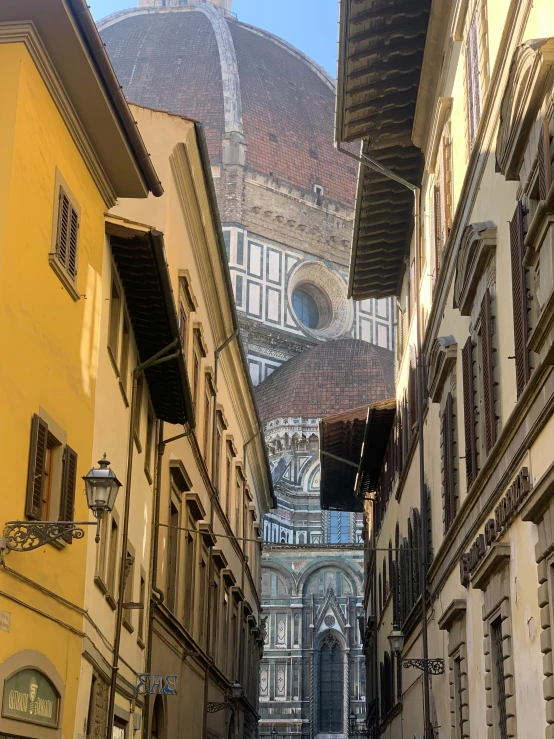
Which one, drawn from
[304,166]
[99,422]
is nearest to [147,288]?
[99,422]

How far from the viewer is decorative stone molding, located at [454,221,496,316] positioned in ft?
43.1

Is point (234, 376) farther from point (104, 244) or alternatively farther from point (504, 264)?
point (504, 264)

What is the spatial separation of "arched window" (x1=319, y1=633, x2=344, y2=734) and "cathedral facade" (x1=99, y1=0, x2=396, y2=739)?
0.07 metres

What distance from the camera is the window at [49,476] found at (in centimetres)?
1095

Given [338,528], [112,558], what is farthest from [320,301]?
[112,558]

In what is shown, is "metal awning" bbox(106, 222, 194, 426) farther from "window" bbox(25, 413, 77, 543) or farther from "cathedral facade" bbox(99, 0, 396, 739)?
"cathedral facade" bbox(99, 0, 396, 739)

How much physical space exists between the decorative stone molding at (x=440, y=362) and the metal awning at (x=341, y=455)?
1373 cm

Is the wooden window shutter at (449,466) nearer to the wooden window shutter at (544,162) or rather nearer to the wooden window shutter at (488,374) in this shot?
the wooden window shutter at (488,374)

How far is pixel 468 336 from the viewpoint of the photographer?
49.7 ft

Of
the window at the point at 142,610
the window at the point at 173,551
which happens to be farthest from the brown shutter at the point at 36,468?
the window at the point at 173,551

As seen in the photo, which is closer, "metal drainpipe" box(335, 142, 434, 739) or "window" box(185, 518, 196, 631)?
"metal drainpipe" box(335, 142, 434, 739)

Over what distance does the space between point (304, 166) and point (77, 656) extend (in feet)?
228

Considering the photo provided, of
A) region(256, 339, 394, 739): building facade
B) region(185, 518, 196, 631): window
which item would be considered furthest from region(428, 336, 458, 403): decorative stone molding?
region(256, 339, 394, 739): building facade

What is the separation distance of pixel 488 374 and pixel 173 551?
31.6 ft
